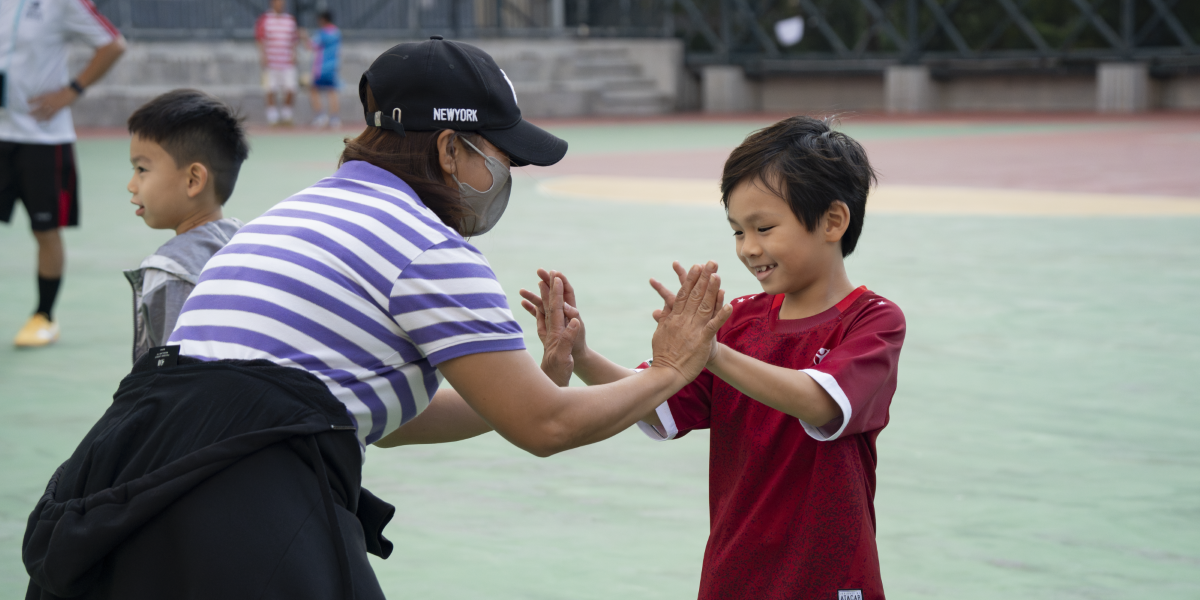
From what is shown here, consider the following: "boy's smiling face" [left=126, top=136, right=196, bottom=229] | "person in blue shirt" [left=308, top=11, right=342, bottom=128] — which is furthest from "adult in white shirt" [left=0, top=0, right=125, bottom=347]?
"person in blue shirt" [left=308, top=11, right=342, bottom=128]

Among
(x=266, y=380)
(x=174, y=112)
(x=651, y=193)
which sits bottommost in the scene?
(x=651, y=193)

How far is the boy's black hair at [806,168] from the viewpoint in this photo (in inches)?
88.7

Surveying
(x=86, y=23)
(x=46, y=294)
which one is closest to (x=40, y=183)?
(x=46, y=294)

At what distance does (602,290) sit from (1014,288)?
2204mm

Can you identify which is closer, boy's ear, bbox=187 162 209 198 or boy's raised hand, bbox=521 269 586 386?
boy's raised hand, bbox=521 269 586 386

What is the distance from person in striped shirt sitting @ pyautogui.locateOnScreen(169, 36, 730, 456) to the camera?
198 centimetres

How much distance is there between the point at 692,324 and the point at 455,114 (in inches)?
20.6

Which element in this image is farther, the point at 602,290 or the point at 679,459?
the point at 602,290

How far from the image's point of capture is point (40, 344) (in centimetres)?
583

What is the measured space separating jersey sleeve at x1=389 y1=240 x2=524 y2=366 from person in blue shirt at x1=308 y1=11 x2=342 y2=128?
767 inches

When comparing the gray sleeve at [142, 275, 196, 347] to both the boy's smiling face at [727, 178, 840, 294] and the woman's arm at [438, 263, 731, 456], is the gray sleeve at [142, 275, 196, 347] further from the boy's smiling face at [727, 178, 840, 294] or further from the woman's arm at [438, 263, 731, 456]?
the boy's smiling face at [727, 178, 840, 294]

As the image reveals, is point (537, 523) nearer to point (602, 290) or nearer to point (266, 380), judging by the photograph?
point (266, 380)

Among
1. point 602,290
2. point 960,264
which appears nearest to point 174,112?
point 602,290

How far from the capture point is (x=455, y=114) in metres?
2.14
